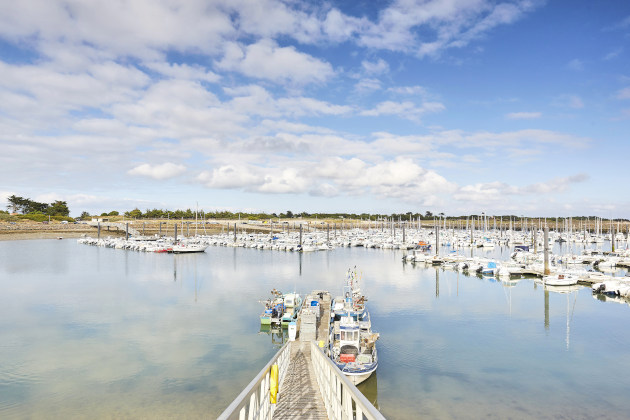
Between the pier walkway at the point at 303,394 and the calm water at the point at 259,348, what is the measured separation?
5874mm

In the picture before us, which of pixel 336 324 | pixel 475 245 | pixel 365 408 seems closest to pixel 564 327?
pixel 336 324

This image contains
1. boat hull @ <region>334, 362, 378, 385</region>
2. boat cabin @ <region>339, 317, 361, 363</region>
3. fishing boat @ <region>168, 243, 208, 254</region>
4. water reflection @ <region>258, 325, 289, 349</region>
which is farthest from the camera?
fishing boat @ <region>168, 243, 208, 254</region>

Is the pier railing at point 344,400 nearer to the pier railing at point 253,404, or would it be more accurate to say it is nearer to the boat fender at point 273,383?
the boat fender at point 273,383

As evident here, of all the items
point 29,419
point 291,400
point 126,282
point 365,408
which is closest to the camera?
point 365,408

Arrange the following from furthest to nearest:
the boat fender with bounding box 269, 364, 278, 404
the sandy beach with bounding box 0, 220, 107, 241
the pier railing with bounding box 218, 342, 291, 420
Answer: the sandy beach with bounding box 0, 220, 107, 241, the boat fender with bounding box 269, 364, 278, 404, the pier railing with bounding box 218, 342, 291, 420

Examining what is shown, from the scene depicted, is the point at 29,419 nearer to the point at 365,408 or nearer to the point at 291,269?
the point at 365,408

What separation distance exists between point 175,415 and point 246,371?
6570 mm

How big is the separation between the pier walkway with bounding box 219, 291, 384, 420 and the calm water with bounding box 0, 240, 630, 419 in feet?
19.3

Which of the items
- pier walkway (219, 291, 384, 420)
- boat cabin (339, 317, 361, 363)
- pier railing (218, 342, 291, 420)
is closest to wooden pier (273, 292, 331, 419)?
pier walkway (219, 291, 384, 420)

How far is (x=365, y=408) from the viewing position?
5.17 metres

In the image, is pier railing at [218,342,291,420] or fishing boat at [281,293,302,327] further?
fishing boat at [281,293,302,327]

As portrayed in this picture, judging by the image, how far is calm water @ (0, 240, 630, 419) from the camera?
21828 mm

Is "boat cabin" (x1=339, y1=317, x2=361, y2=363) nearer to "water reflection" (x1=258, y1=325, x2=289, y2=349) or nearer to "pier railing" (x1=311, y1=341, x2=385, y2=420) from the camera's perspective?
"water reflection" (x1=258, y1=325, x2=289, y2=349)

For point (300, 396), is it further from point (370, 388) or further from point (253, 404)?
point (370, 388)
